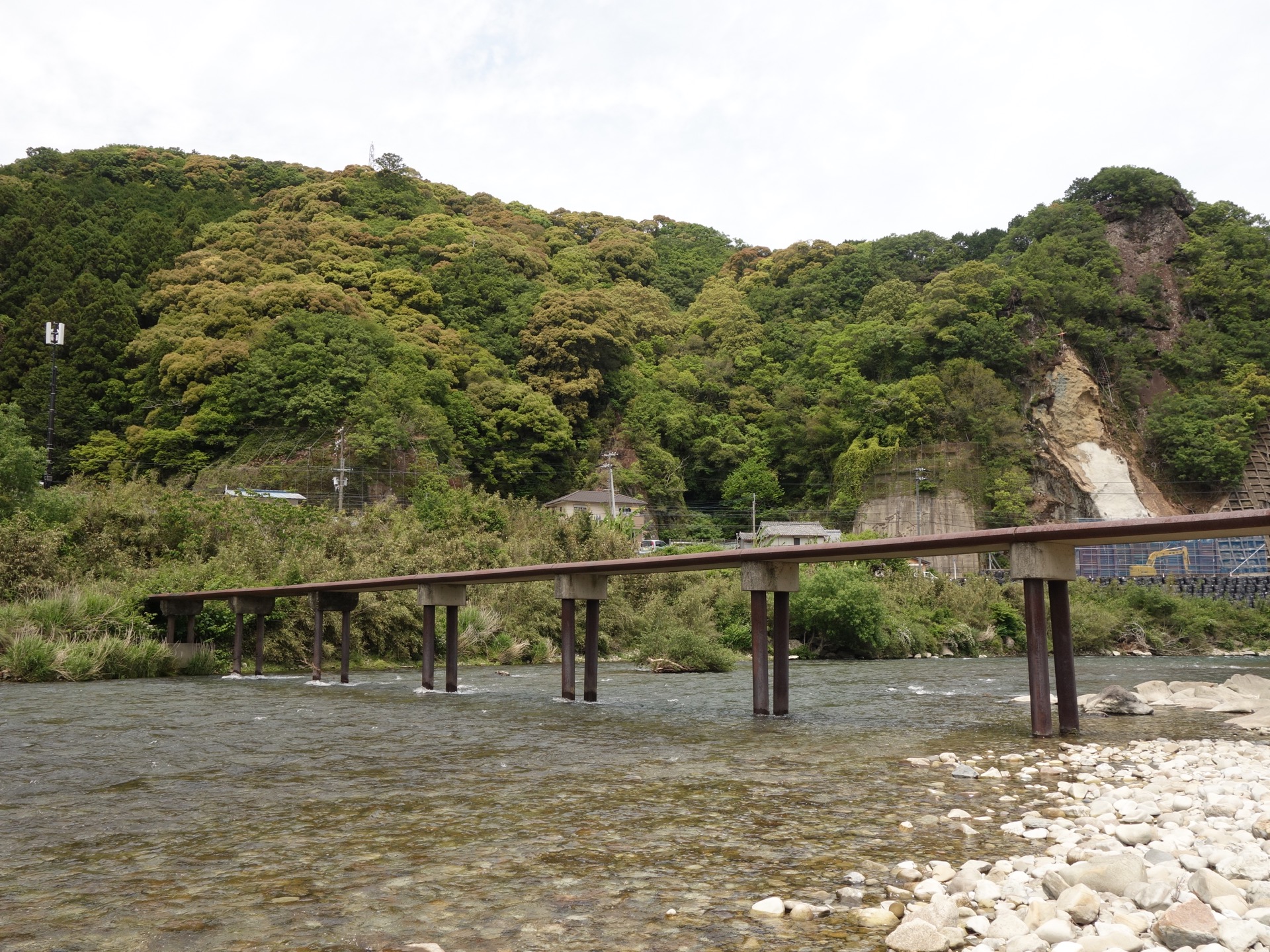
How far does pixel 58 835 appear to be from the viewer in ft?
24.8

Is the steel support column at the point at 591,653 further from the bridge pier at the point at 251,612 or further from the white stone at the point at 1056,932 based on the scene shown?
the white stone at the point at 1056,932

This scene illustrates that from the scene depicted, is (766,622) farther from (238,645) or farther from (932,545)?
(238,645)

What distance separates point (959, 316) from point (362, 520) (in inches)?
2000

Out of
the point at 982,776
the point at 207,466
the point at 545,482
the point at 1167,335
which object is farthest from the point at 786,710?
the point at 1167,335

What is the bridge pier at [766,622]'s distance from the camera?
15.7 m

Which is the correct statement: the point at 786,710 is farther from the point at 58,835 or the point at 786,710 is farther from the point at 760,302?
the point at 760,302

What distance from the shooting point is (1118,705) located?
1645 centimetres

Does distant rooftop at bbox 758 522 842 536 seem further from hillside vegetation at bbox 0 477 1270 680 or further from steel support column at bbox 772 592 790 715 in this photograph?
steel support column at bbox 772 592 790 715

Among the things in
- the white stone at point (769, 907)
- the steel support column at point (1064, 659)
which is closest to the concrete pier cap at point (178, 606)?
the steel support column at point (1064, 659)

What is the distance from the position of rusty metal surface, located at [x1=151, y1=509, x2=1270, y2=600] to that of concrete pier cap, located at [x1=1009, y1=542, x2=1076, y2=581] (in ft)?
0.43

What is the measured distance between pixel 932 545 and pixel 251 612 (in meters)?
19.3

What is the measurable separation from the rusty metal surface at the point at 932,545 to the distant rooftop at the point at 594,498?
4353cm

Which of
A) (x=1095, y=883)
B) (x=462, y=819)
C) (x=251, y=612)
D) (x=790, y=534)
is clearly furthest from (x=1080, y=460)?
(x=1095, y=883)

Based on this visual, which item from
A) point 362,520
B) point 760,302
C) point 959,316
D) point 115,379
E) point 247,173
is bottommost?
point 362,520
